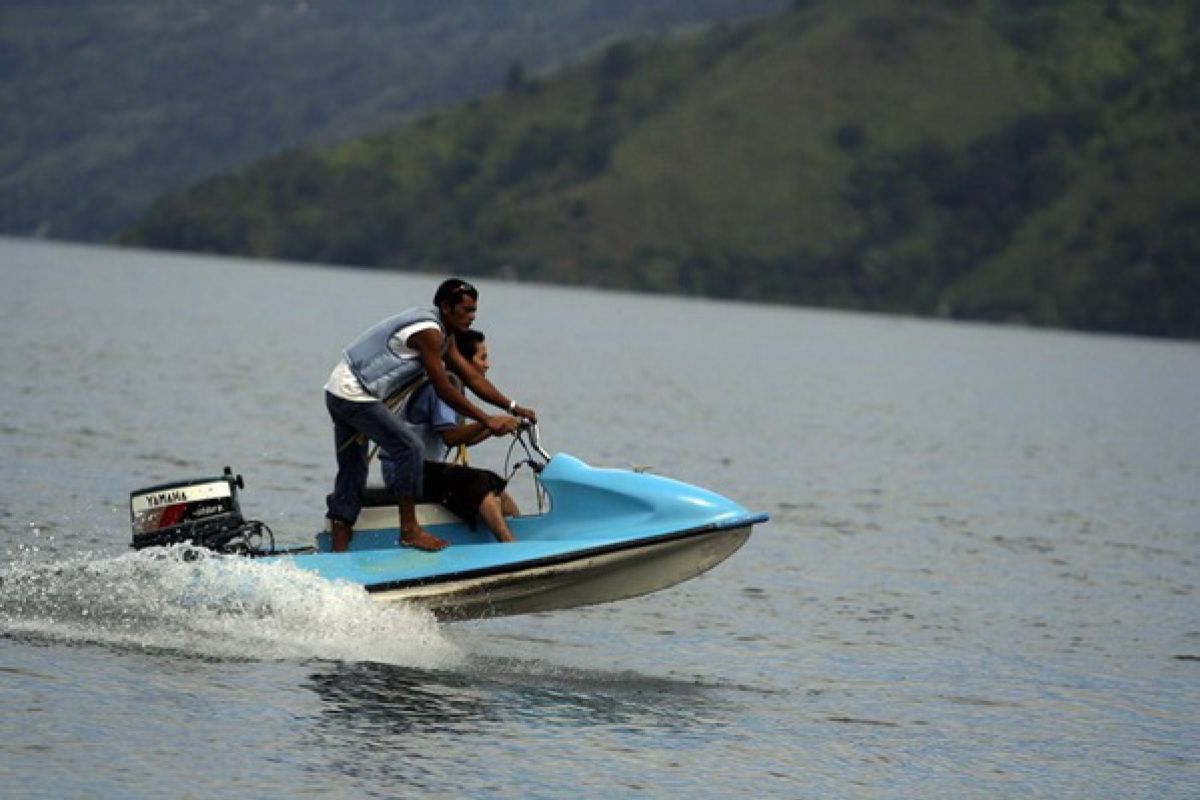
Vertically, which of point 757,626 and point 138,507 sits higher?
point 138,507

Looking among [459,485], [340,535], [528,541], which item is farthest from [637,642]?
[340,535]

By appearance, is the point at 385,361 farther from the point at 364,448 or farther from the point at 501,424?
the point at 501,424

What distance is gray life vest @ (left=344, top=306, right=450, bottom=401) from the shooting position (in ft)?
52.2

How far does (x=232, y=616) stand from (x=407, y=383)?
2.41 m

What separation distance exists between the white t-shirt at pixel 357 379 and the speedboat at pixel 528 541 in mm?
1022

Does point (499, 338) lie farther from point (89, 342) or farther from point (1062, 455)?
point (1062, 455)

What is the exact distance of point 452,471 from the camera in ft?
54.1

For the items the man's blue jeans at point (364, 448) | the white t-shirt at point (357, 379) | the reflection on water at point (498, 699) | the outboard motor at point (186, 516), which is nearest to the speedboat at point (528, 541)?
the outboard motor at point (186, 516)

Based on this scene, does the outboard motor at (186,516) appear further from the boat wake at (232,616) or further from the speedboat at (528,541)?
the boat wake at (232,616)

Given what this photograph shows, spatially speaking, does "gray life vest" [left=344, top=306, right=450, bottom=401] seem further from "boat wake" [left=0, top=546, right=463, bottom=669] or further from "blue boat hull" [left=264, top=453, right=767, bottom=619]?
"boat wake" [left=0, top=546, right=463, bottom=669]

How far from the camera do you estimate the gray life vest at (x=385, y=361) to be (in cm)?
1591

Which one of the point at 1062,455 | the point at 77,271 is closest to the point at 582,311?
the point at 77,271

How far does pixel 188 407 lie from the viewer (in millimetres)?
42219

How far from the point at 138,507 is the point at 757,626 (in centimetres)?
706
